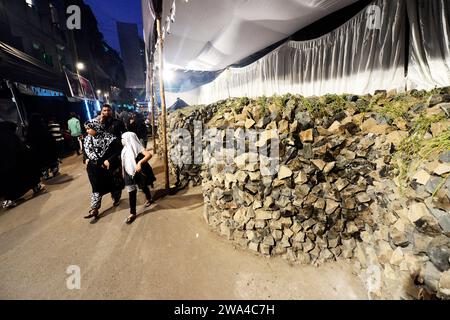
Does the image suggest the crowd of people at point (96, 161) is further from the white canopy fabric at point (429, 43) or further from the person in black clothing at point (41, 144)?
the white canopy fabric at point (429, 43)

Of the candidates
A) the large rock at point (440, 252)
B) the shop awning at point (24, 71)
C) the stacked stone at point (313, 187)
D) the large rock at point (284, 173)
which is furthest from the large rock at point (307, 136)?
the shop awning at point (24, 71)

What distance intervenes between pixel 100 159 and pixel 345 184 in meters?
4.06

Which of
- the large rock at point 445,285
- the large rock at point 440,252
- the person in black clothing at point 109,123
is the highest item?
the person in black clothing at point 109,123

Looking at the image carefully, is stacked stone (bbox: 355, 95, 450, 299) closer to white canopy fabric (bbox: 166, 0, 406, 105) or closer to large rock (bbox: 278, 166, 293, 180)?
large rock (bbox: 278, 166, 293, 180)

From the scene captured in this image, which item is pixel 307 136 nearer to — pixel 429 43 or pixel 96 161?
pixel 429 43

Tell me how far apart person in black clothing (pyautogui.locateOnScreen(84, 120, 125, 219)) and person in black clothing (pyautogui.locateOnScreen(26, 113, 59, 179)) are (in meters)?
3.74

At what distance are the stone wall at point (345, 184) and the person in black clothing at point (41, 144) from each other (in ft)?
20.1

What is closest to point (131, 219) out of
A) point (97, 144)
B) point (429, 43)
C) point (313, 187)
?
point (97, 144)

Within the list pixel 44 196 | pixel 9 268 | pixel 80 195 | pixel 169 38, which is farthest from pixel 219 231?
pixel 169 38

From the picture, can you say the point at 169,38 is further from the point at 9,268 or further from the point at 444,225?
the point at 444,225

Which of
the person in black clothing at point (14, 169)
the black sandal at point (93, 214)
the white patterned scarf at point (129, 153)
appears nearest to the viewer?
A: the white patterned scarf at point (129, 153)

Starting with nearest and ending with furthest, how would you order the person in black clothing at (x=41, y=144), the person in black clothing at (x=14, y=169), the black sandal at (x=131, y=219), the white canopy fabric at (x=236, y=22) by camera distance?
the white canopy fabric at (x=236, y=22) → the black sandal at (x=131, y=219) → the person in black clothing at (x=14, y=169) → the person in black clothing at (x=41, y=144)

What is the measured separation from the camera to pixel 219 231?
355 centimetres

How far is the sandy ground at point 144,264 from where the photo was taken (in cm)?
244
